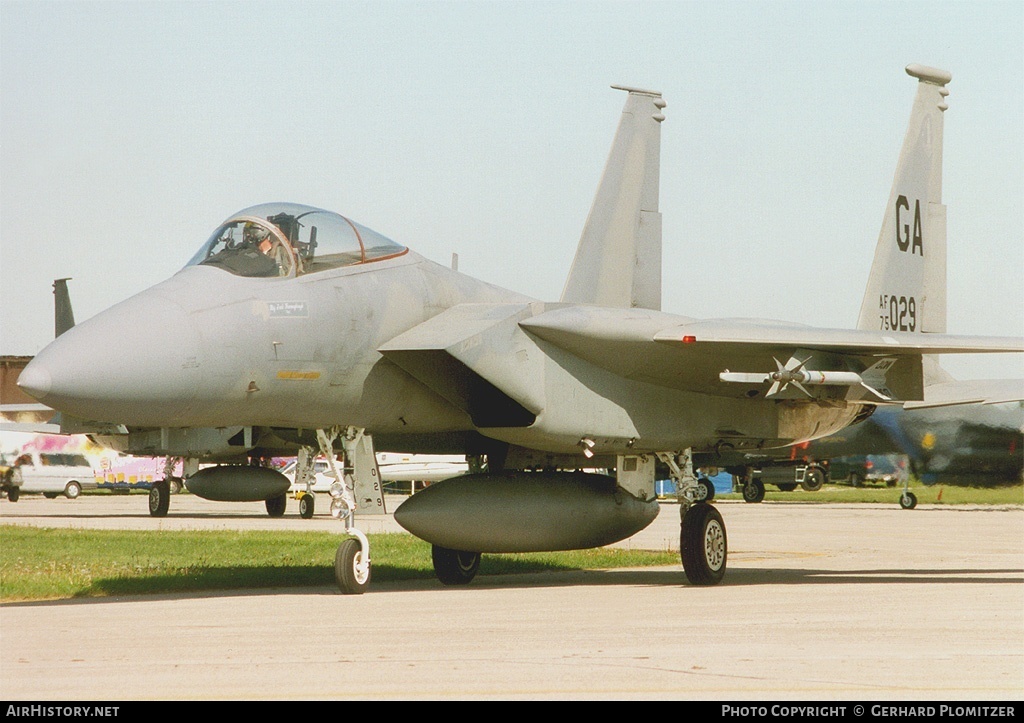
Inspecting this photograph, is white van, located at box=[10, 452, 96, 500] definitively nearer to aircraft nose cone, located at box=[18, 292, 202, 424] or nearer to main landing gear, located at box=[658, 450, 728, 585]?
main landing gear, located at box=[658, 450, 728, 585]

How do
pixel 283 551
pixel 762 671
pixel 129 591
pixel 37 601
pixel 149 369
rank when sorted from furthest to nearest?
pixel 283 551 < pixel 129 591 < pixel 37 601 < pixel 149 369 < pixel 762 671

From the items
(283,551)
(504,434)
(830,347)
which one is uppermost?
(830,347)

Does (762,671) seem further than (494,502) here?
No

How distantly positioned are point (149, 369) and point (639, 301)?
7.72m

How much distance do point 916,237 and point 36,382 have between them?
11479 mm

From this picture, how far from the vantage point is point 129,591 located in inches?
468

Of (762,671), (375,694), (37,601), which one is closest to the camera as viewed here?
(375,694)

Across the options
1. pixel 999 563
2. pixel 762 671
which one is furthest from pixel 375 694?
pixel 999 563

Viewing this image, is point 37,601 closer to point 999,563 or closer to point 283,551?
point 283,551

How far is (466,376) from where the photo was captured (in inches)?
444

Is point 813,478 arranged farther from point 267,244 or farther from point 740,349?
point 267,244

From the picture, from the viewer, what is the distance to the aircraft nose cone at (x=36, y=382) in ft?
27.1

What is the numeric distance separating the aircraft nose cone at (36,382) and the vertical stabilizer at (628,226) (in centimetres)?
728

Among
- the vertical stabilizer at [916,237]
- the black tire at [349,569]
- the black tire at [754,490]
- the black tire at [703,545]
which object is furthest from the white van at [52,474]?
the black tire at [703,545]
